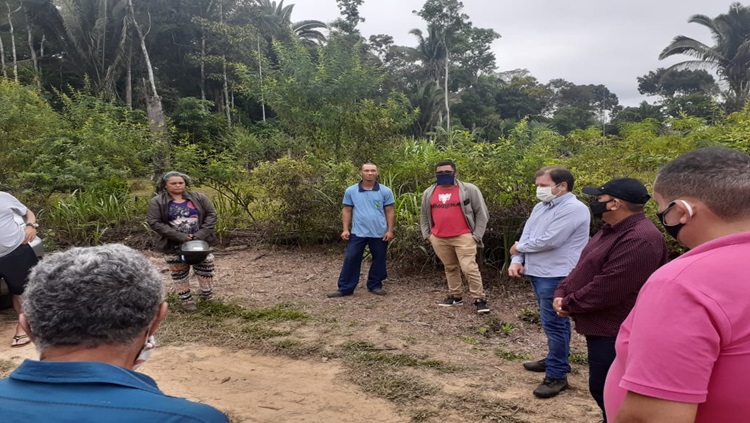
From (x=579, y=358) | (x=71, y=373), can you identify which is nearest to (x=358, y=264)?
(x=579, y=358)

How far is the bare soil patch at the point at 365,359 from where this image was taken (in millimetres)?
3352

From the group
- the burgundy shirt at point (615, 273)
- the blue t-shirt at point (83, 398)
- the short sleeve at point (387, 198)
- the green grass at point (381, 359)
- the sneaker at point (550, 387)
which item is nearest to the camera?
the blue t-shirt at point (83, 398)

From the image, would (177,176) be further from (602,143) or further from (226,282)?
(602,143)

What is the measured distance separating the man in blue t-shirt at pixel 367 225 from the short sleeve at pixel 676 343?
507 cm

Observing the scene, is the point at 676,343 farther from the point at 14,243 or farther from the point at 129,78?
the point at 129,78

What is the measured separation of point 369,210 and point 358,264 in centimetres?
70

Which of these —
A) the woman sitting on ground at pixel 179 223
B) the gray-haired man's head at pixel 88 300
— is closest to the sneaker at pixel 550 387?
the gray-haired man's head at pixel 88 300

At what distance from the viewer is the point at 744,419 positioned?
1083mm

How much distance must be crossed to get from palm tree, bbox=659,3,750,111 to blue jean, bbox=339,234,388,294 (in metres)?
28.2

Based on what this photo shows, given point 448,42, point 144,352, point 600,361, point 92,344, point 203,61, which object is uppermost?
point 448,42

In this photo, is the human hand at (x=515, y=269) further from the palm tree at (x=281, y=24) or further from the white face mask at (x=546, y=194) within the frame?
the palm tree at (x=281, y=24)

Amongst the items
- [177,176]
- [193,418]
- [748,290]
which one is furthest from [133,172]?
[748,290]

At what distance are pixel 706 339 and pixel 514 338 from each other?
12.7ft

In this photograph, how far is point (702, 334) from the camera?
3.50ft
